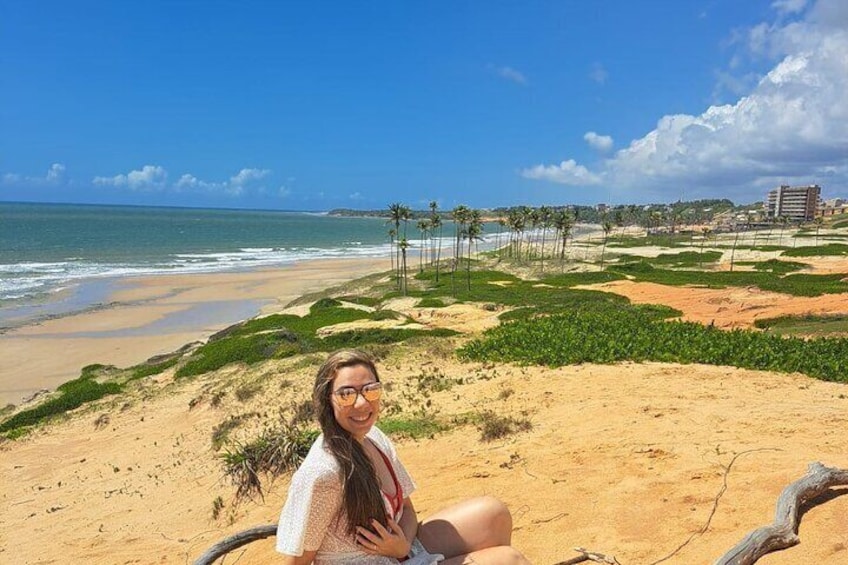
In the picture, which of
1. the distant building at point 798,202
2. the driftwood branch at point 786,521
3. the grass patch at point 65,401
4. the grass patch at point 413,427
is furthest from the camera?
the distant building at point 798,202

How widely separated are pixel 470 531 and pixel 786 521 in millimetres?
2674

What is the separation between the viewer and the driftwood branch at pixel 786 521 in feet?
13.4

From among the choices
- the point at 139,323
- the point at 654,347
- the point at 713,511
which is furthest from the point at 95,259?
the point at 713,511

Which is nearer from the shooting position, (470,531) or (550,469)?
(470,531)

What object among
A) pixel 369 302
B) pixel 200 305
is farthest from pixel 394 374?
pixel 200 305

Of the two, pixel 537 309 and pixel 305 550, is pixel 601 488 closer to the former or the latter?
pixel 305 550

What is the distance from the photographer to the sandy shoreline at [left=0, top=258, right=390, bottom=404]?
24.6 metres

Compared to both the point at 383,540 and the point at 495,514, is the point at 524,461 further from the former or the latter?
the point at 383,540

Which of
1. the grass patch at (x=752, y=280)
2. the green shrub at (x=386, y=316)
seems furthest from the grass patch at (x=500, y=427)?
the grass patch at (x=752, y=280)

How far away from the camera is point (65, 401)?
57.9 ft

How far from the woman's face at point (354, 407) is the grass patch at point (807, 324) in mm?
16333

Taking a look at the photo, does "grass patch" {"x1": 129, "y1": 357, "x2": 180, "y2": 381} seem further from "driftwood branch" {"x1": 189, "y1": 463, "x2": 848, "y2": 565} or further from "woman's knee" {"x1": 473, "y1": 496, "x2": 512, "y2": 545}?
"woman's knee" {"x1": 473, "y1": 496, "x2": 512, "y2": 545}

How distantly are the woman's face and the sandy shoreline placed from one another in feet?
Result: 72.8

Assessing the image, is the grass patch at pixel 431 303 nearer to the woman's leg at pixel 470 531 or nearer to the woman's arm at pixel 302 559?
the woman's leg at pixel 470 531
